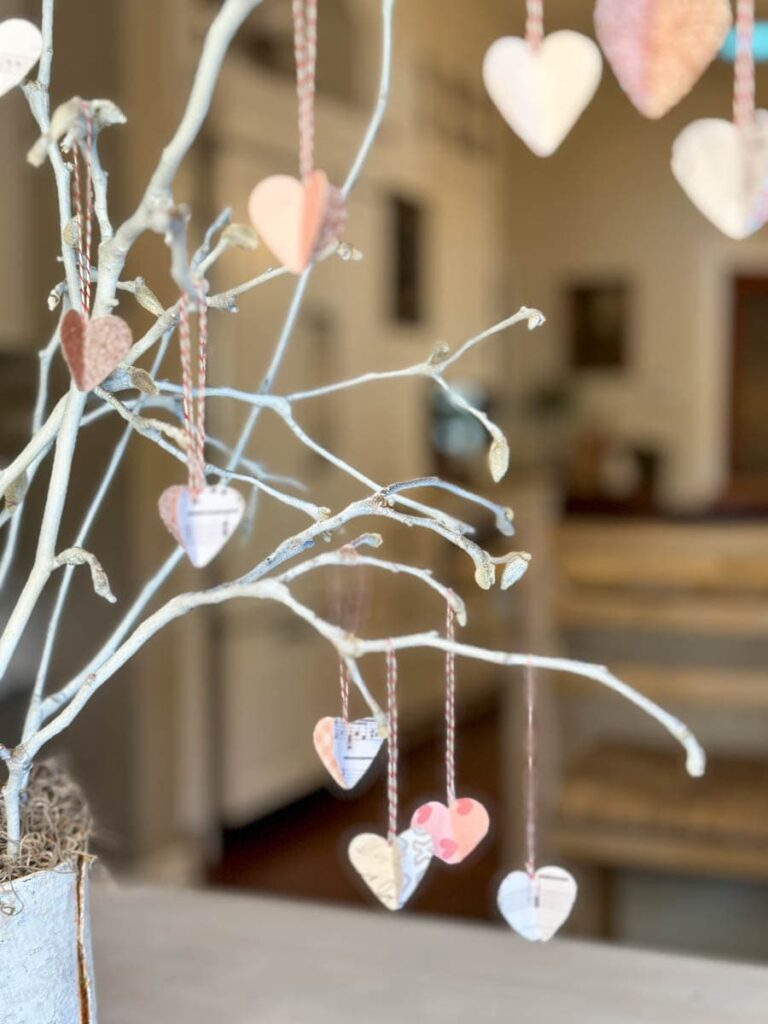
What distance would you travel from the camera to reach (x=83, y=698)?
54 centimetres

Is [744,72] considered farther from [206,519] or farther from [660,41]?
[206,519]

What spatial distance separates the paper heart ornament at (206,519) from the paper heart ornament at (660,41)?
8.8 inches

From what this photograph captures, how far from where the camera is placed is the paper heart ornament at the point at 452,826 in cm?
53

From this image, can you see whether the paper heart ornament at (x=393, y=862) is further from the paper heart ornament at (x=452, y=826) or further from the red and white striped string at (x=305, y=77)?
the red and white striped string at (x=305, y=77)

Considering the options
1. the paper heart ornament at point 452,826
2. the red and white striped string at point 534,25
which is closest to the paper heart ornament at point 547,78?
the red and white striped string at point 534,25

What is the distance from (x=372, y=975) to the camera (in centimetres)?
82

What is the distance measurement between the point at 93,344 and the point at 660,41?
0.81 feet

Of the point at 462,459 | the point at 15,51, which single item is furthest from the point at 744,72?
the point at 462,459

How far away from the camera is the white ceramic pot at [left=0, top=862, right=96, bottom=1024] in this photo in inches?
21.5

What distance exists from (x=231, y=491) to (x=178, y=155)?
0.13 metres

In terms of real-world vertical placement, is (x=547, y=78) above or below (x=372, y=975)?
above

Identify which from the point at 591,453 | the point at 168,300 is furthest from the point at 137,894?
the point at 591,453

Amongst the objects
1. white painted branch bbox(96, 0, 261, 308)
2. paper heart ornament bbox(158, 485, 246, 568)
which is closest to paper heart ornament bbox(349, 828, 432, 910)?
paper heart ornament bbox(158, 485, 246, 568)

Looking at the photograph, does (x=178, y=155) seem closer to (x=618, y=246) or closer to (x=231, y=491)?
(x=231, y=491)
